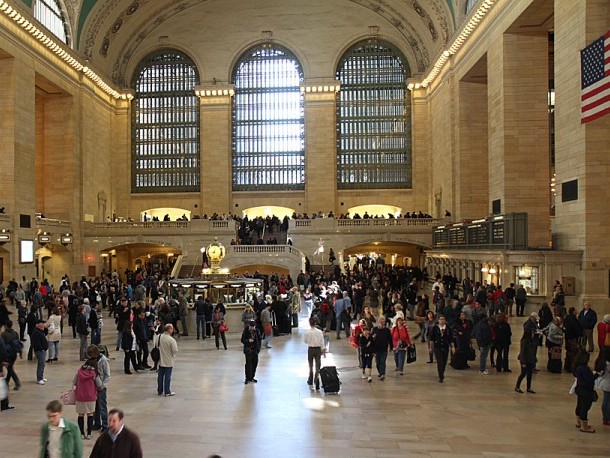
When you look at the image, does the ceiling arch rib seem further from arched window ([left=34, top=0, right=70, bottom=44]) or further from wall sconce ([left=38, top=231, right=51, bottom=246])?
wall sconce ([left=38, top=231, right=51, bottom=246])

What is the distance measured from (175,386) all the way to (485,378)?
18.6 ft

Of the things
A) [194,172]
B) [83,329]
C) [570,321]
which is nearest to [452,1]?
[194,172]

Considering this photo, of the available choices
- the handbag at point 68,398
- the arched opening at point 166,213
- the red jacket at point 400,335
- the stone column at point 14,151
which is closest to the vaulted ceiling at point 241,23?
the arched opening at point 166,213

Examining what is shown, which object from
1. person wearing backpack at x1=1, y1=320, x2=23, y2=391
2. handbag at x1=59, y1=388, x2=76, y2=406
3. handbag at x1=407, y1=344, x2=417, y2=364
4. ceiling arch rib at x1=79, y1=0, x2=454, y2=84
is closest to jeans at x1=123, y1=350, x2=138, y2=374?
person wearing backpack at x1=1, y1=320, x2=23, y2=391

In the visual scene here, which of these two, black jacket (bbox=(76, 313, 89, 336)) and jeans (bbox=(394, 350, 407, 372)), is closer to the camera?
jeans (bbox=(394, 350, 407, 372))

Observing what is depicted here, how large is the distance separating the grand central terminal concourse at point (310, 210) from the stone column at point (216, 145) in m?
Result: 0.16

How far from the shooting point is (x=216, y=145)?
140ft

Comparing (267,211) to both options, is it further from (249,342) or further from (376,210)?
(249,342)

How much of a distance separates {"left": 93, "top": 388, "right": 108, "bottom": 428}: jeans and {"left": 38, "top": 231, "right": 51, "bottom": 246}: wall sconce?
2477cm

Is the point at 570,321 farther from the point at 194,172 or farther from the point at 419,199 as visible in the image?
the point at 194,172

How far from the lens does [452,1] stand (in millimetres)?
32188

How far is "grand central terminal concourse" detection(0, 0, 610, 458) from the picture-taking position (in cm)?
888

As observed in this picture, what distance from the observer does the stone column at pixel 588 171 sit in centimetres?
1800

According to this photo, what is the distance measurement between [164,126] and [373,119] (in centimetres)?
1535
